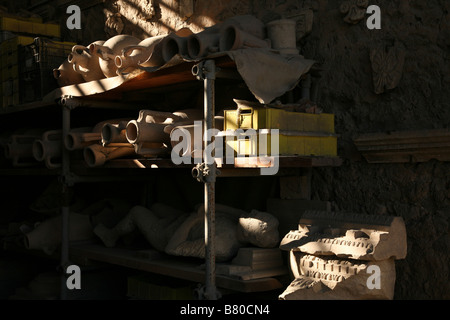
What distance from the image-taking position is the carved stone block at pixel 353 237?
3.43 m

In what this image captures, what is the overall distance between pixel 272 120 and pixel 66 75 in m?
2.44

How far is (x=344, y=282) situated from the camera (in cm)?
345

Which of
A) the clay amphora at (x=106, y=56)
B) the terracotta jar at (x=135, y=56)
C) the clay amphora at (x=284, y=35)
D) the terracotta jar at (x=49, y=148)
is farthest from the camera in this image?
the terracotta jar at (x=49, y=148)

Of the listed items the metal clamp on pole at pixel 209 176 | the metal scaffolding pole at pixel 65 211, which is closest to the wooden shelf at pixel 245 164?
the metal clamp on pole at pixel 209 176

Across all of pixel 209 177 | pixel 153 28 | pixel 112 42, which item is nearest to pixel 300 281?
pixel 209 177

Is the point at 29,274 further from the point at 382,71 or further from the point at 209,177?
the point at 382,71

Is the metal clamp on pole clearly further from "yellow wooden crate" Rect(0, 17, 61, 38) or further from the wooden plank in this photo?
"yellow wooden crate" Rect(0, 17, 61, 38)

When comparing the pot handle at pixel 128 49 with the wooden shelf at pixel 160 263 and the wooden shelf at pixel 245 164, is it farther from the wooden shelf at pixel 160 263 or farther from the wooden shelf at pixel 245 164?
the wooden shelf at pixel 160 263

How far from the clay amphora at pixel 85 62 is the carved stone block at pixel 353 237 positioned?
7.58 ft

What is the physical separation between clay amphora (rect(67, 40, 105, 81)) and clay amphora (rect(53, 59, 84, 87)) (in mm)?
224

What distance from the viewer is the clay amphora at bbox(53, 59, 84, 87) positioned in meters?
5.36

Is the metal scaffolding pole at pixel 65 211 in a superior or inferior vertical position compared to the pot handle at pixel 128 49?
inferior

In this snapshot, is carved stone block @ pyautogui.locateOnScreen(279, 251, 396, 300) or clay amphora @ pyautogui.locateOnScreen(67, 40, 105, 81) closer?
carved stone block @ pyautogui.locateOnScreen(279, 251, 396, 300)

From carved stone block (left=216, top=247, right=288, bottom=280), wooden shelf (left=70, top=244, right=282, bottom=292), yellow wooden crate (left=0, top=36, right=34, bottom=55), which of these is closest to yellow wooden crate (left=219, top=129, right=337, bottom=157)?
carved stone block (left=216, top=247, right=288, bottom=280)
